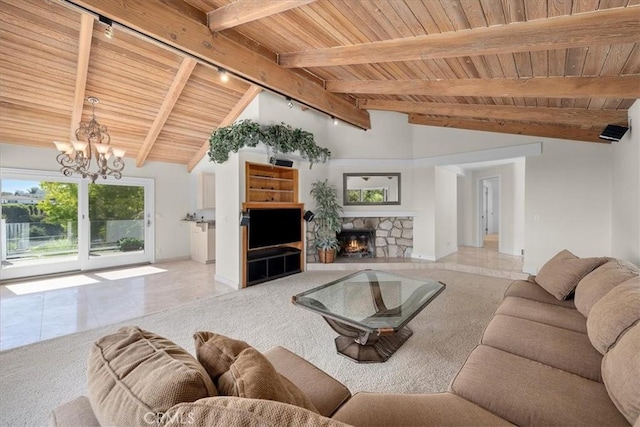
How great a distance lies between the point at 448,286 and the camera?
4.30 metres

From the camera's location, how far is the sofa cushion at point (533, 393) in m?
1.15

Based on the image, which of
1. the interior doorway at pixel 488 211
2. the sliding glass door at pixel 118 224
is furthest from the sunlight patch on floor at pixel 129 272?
the interior doorway at pixel 488 211

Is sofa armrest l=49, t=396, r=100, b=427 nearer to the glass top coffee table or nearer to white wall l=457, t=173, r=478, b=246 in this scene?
the glass top coffee table

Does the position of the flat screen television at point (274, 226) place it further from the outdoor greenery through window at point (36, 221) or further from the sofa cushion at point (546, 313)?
the outdoor greenery through window at point (36, 221)

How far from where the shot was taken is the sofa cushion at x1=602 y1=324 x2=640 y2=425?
42.2 inches

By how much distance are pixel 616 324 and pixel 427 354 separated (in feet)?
4.24

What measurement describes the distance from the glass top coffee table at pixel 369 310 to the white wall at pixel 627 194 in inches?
87.8

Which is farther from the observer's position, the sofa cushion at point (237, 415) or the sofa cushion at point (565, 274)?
the sofa cushion at point (565, 274)

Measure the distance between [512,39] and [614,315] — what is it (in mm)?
2117

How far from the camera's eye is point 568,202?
439 centimetres

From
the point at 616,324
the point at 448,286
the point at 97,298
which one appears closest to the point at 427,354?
the point at 616,324

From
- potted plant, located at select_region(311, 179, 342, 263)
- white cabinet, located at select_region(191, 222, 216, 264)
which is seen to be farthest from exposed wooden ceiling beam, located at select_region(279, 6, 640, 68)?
white cabinet, located at select_region(191, 222, 216, 264)

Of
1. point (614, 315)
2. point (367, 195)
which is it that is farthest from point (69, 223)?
point (614, 315)

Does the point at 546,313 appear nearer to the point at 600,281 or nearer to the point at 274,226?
the point at 600,281
